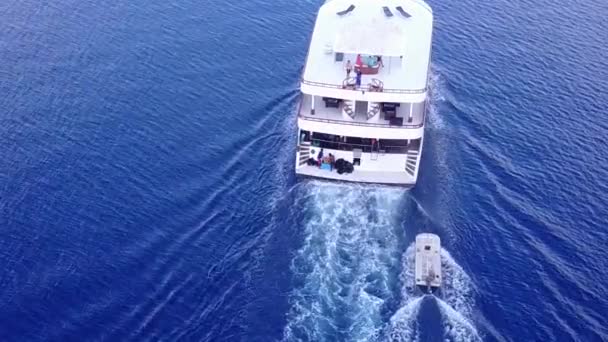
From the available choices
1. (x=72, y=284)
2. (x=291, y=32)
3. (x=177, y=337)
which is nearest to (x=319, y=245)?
(x=177, y=337)

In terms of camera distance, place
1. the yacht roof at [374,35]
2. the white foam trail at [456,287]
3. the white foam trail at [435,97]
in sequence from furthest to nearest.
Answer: the white foam trail at [435,97]
the yacht roof at [374,35]
the white foam trail at [456,287]

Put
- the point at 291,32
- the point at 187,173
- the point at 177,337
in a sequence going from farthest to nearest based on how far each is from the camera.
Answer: the point at 291,32 < the point at 187,173 < the point at 177,337

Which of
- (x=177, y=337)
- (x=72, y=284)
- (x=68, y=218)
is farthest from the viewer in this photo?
(x=68, y=218)

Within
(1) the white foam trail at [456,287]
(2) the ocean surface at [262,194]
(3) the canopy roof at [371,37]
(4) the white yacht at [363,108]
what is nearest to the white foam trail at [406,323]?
(2) the ocean surface at [262,194]

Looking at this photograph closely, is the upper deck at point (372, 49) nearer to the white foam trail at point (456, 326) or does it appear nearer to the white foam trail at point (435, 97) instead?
the white foam trail at point (435, 97)

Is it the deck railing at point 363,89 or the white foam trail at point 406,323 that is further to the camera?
the deck railing at point 363,89

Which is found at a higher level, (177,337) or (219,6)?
(219,6)

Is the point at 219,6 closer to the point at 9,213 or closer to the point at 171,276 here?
the point at 9,213
